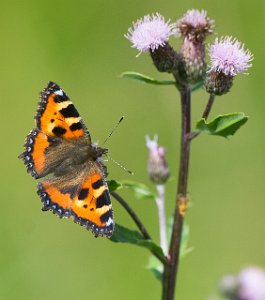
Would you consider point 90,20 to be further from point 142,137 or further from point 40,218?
point 40,218

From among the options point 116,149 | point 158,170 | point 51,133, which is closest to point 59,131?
point 51,133

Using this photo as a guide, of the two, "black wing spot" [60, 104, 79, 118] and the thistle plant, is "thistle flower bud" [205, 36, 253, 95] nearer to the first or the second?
the thistle plant

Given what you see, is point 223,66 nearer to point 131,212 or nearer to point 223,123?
point 223,123

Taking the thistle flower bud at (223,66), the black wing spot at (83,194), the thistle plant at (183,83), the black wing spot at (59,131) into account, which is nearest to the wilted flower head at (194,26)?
the thistle plant at (183,83)

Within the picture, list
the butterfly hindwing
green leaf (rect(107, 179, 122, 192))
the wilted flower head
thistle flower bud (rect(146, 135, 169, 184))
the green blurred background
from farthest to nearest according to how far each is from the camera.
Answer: the green blurred background, thistle flower bud (rect(146, 135, 169, 184)), the wilted flower head, green leaf (rect(107, 179, 122, 192)), the butterfly hindwing

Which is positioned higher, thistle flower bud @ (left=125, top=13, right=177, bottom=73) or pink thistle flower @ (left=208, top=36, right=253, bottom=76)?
thistle flower bud @ (left=125, top=13, right=177, bottom=73)

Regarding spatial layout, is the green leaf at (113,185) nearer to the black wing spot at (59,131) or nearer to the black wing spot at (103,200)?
the black wing spot at (103,200)

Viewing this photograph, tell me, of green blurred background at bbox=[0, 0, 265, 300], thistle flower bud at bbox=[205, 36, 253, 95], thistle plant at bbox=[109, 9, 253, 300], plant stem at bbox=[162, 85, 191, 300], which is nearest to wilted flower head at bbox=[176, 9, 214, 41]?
thistle plant at bbox=[109, 9, 253, 300]
